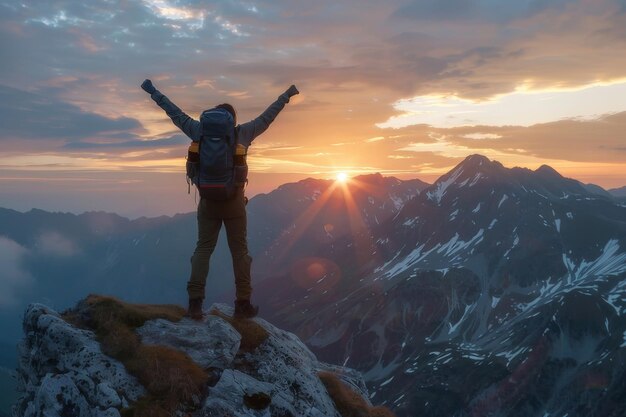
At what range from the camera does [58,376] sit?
39.8ft

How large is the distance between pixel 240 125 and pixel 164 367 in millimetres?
6734

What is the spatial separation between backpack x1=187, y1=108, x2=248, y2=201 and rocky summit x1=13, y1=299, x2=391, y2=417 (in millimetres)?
4154

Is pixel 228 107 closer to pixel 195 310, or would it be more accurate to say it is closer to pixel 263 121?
pixel 263 121

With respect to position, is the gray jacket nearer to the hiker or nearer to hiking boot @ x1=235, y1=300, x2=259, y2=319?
the hiker

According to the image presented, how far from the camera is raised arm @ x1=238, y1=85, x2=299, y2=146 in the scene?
1440cm

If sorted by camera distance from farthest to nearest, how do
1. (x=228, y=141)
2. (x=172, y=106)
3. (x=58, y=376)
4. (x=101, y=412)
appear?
(x=172, y=106), (x=228, y=141), (x=58, y=376), (x=101, y=412)

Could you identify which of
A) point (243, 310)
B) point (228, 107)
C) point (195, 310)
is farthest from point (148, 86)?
point (243, 310)

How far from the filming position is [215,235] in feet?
50.9

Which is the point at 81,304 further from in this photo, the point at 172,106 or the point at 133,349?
the point at 172,106

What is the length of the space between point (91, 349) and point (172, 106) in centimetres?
703

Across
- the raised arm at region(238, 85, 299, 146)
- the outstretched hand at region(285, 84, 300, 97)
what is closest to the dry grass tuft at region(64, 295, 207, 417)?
the raised arm at region(238, 85, 299, 146)

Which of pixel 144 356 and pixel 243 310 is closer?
pixel 144 356

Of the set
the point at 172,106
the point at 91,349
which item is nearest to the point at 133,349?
the point at 91,349

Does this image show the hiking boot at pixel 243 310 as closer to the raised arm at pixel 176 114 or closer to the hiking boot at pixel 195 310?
the hiking boot at pixel 195 310
